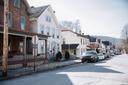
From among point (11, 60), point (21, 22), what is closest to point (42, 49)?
point (21, 22)

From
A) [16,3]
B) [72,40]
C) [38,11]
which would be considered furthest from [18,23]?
[72,40]

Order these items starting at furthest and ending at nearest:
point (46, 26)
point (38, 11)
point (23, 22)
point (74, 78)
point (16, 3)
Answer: point (46, 26) < point (38, 11) < point (23, 22) < point (16, 3) < point (74, 78)

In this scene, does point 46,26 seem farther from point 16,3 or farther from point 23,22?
point 16,3

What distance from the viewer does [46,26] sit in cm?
3812

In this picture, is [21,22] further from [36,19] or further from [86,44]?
[86,44]

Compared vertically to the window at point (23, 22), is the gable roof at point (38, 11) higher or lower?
higher

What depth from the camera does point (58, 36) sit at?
43250 mm

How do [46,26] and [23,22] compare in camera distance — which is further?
[46,26]

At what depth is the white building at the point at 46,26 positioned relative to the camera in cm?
3541

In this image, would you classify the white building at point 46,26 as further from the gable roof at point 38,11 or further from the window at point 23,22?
the window at point 23,22

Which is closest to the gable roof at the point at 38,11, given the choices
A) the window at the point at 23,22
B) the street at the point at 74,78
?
the window at the point at 23,22

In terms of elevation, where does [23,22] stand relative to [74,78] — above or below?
above

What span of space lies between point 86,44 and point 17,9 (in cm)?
3605

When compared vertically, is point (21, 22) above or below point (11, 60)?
above
